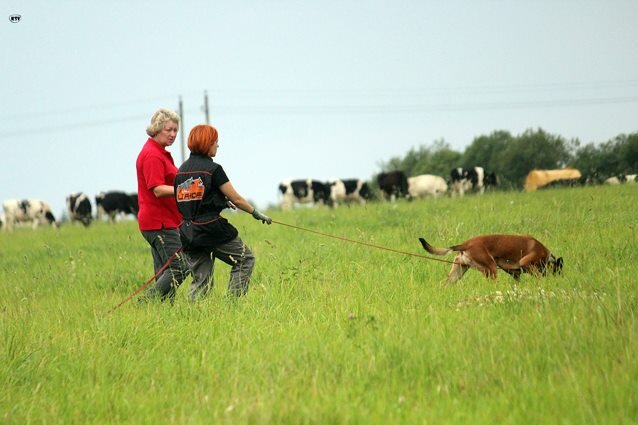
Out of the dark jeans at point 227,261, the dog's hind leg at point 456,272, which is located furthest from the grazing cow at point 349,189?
the dark jeans at point 227,261

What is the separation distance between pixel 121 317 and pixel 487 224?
7413 millimetres

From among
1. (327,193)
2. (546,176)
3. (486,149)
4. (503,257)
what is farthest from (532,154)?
(503,257)

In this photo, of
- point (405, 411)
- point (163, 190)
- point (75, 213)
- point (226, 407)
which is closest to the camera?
point (405, 411)

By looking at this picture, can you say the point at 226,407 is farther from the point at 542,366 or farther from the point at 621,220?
the point at 621,220

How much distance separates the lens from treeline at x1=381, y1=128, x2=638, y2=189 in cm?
3916

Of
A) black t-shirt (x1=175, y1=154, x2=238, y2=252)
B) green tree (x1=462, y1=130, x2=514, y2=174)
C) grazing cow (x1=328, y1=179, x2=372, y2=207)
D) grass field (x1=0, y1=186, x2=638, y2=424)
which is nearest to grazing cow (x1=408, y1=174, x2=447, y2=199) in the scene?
grazing cow (x1=328, y1=179, x2=372, y2=207)

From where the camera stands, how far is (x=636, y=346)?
17.4 feet

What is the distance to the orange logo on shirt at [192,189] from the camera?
752 cm

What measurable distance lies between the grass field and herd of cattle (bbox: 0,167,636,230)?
2672 centimetres

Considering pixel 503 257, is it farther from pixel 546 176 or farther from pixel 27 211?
pixel 27 211

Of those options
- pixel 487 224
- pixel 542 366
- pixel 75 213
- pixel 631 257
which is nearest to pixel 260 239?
pixel 487 224

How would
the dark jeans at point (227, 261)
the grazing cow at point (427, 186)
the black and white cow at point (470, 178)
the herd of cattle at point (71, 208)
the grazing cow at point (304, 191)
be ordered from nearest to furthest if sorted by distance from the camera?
1. the dark jeans at point (227, 261)
2. the black and white cow at point (470, 178)
3. the herd of cattle at point (71, 208)
4. the grazing cow at point (427, 186)
5. the grazing cow at point (304, 191)

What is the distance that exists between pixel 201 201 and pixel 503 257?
11.9 feet

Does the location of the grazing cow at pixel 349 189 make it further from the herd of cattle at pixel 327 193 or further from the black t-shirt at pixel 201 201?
the black t-shirt at pixel 201 201
